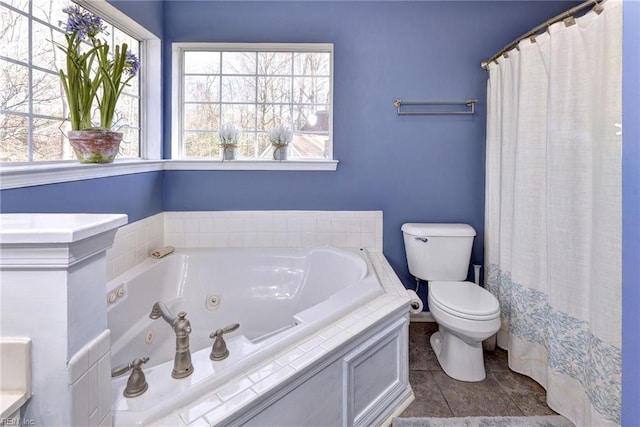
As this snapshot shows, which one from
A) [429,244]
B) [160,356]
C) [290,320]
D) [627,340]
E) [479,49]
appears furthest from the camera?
[479,49]

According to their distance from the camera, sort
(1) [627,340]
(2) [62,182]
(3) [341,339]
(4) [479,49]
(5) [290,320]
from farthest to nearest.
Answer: (4) [479,49] < (5) [290,320] < (2) [62,182] < (3) [341,339] < (1) [627,340]

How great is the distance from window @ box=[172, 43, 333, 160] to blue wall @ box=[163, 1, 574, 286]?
109 millimetres

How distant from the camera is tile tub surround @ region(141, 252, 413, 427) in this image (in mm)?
947

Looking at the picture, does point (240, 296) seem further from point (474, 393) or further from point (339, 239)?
point (474, 393)

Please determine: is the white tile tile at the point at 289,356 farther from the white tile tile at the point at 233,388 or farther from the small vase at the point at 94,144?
the small vase at the point at 94,144

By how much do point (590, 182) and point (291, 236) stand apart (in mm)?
1767

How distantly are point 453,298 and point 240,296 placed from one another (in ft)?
4.32

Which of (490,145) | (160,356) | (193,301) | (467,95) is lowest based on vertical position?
(160,356)

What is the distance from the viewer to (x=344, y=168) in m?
2.51

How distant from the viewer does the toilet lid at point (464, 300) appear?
1807 mm

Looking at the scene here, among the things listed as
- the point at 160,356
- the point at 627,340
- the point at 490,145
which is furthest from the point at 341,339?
the point at 490,145

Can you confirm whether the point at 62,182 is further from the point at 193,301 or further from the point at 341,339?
the point at 341,339

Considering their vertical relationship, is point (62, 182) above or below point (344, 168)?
below

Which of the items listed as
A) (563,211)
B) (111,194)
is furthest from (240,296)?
(563,211)
